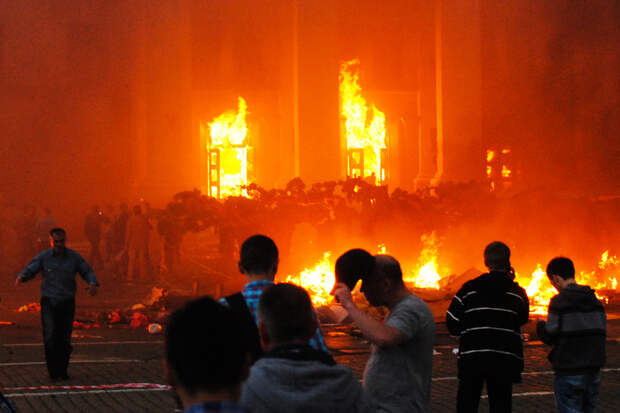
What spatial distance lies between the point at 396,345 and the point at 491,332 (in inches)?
59.4

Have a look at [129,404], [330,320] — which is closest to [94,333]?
[330,320]

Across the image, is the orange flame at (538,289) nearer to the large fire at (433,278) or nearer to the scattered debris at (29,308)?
the large fire at (433,278)

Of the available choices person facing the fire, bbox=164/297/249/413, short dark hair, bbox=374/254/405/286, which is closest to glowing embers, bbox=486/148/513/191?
short dark hair, bbox=374/254/405/286

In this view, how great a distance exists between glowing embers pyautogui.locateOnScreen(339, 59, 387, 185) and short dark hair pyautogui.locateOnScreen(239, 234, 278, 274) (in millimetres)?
25003

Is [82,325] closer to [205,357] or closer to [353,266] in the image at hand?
[353,266]

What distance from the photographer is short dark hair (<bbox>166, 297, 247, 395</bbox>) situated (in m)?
2.45

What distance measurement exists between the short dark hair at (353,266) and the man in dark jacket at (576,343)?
204cm

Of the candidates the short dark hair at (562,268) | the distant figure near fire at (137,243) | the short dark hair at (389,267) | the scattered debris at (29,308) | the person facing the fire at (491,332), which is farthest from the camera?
the distant figure near fire at (137,243)

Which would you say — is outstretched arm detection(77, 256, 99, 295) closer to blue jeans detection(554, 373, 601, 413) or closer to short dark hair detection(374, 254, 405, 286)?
blue jeans detection(554, 373, 601, 413)

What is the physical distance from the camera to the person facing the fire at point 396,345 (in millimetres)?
4410

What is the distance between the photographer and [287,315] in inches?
128

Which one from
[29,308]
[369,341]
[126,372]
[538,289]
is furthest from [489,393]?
[538,289]

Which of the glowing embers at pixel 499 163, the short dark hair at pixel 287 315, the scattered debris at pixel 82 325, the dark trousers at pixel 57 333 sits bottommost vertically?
the scattered debris at pixel 82 325

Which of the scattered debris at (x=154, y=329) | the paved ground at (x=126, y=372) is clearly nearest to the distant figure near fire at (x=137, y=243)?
the paved ground at (x=126, y=372)
